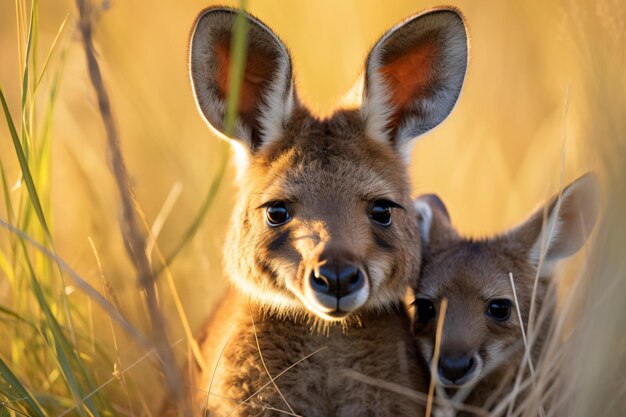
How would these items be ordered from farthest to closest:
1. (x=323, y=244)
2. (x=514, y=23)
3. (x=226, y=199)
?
(x=514, y=23)
(x=226, y=199)
(x=323, y=244)

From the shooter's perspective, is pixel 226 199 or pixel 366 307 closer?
pixel 366 307

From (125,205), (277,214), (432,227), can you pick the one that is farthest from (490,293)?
(125,205)

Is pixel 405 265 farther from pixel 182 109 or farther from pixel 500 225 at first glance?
→ pixel 182 109

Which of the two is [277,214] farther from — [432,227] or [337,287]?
[432,227]

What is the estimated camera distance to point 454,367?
4.32 meters

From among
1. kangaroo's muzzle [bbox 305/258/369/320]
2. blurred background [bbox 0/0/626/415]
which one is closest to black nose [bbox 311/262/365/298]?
kangaroo's muzzle [bbox 305/258/369/320]

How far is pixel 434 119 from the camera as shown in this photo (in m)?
→ 4.83

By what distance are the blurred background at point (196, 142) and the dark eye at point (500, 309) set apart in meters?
0.55

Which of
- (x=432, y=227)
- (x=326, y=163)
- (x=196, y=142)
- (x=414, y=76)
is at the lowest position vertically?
(x=196, y=142)

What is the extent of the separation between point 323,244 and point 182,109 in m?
4.71

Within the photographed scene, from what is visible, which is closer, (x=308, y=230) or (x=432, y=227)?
(x=308, y=230)

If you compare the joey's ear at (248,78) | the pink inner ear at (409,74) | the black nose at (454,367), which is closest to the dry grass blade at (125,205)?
the joey's ear at (248,78)

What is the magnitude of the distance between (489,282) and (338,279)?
1.31 meters

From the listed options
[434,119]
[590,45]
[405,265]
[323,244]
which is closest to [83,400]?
[323,244]
